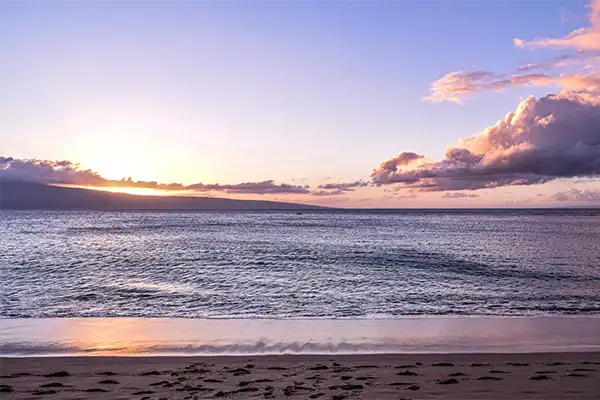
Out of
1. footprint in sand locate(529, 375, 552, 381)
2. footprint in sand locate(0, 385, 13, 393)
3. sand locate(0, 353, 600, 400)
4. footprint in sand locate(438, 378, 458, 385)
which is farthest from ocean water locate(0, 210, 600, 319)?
footprint in sand locate(0, 385, 13, 393)

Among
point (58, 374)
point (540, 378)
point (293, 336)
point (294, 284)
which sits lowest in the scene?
point (294, 284)

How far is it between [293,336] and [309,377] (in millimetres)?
5464

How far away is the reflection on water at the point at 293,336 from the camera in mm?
15109

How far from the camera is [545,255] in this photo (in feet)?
163

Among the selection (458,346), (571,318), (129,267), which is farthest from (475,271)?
(129,267)

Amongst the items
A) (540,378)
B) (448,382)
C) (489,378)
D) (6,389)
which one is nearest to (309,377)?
(448,382)

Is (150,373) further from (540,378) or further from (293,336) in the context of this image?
(540,378)

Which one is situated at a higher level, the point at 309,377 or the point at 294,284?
the point at 309,377

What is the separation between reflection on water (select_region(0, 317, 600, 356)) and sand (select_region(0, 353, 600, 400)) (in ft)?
3.89

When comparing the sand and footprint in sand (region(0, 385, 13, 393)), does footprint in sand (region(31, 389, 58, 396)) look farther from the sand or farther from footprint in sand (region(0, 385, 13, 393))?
footprint in sand (region(0, 385, 13, 393))

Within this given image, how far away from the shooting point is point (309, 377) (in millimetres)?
11539

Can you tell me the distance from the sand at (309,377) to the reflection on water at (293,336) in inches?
46.7

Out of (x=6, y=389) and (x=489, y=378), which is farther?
(x=489, y=378)

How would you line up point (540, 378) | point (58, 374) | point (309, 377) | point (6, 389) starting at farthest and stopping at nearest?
point (58, 374)
point (309, 377)
point (540, 378)
point (6, 389)
